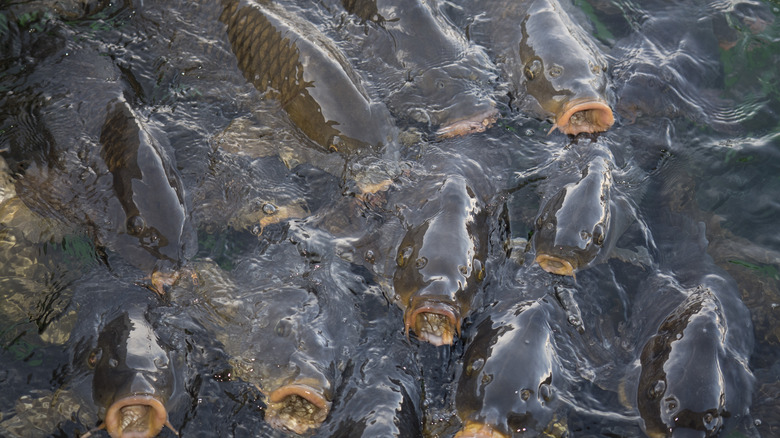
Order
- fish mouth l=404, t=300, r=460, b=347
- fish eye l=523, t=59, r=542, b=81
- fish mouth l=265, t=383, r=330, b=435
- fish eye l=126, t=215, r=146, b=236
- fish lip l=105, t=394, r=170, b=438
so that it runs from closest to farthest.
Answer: fish lip l=105, t=394, r=170, b=438 → fish mouth l=265, t=383, r=330, b=435 → fish mouth l=404, t=300, r=460, b=347 → fish eye l=126, t=215, r=146, b=236 → fish eye l=523, t=59, r=542, b=81

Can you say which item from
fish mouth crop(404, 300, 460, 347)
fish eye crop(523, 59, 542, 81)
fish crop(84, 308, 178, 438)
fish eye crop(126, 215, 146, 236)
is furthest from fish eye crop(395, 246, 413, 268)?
fish eye crop(523, 59, 542, 81)

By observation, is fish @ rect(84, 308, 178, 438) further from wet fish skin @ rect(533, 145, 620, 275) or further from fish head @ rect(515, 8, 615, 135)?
fish head @ rect(515, 8, 615, 135)

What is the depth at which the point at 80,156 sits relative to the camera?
15.5 ft

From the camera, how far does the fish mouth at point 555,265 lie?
4469 mm

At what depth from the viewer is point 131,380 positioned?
11.7 ft

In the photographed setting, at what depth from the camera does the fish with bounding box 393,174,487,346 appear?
4.05 m

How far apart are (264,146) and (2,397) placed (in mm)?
2346

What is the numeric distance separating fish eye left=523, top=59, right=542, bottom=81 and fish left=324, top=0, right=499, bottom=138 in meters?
0.31

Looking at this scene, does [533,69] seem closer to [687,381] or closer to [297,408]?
[687,381]

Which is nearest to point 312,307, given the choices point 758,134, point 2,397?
point 2,397

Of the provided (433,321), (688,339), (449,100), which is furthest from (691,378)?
(449,100)

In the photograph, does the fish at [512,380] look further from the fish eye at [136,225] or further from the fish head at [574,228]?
the fish eye at [136,225]

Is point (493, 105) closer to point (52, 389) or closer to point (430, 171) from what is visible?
point (430, 171)

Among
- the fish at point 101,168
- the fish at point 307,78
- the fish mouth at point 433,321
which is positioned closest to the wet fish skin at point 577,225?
the fish mouth at point 433,321
